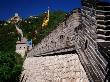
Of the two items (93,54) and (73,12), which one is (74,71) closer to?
(93,54)

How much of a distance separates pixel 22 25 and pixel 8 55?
216 ft

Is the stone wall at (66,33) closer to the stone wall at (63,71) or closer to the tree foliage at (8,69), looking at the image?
the stone wall at (63,71)

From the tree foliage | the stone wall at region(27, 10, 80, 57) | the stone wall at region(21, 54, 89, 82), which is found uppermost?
the stone wall at region(27, 10, 80, 57)

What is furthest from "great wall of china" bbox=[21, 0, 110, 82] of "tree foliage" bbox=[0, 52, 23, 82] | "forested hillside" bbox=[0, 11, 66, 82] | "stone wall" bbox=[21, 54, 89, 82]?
"tree foliage" bbox=[0, 52, 23, 82]

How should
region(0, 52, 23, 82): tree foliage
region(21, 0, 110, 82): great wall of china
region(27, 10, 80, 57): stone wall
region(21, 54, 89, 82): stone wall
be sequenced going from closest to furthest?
region(21, 0, 110, 82): great wall of china < region(21, 54, 89, 82): stone wall < region(27, 10, 80, 57): stone wall < region(0, 52, 23, 82): tree foliage

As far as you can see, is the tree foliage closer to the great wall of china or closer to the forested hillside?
the forested hillside

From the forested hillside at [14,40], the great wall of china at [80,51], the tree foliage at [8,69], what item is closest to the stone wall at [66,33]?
the great wall of china at [80,51]

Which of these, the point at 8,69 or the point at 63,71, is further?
the point at 8,69

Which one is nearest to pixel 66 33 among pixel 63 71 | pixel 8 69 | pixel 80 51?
pixel 63 71

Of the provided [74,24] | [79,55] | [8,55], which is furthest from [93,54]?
[8,55]

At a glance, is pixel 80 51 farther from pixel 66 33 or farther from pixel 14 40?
pixel 14 40

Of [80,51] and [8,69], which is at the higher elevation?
A: [80,51]

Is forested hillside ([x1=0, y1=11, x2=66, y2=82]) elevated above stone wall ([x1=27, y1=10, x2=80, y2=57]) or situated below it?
below

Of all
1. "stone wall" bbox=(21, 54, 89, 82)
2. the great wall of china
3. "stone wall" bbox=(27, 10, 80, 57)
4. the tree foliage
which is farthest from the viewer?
the tree foliage
